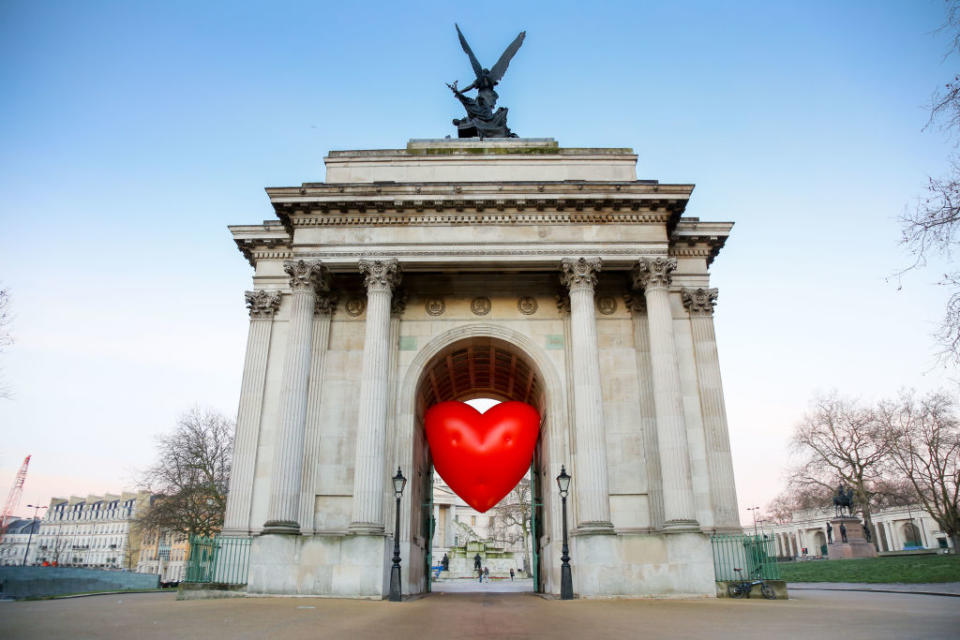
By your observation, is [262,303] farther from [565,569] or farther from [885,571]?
[885,571]

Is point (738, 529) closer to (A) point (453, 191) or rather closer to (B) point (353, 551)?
(B) point (353, 551)

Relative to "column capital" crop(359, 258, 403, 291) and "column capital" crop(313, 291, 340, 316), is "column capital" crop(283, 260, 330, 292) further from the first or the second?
"column capital" crop(359, 258, 403, 291)

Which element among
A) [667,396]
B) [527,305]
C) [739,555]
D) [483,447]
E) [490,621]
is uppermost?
[527,305]

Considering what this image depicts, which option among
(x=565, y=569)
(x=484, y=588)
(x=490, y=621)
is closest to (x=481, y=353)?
(x=565, y=569)

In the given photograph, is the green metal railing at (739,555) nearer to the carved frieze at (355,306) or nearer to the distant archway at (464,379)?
the distant archway at (464,379)

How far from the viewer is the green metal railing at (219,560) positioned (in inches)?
843

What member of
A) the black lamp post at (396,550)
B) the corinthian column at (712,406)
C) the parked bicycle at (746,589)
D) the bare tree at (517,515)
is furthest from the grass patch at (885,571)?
the black lamp post at (396,550)

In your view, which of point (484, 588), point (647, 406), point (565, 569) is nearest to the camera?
point (565, 569)

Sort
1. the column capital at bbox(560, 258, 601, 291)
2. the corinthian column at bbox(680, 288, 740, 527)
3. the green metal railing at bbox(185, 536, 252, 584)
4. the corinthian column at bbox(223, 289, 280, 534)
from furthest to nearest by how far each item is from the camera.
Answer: the column capital at bbox(560, 258, 601, 291) → the corinthian column at bbox(223, 289, 280, 534) → the corinthian column at bbox(680, 288, 740, 527) → the green metal railing at bbox(185, 536, 252, 584)

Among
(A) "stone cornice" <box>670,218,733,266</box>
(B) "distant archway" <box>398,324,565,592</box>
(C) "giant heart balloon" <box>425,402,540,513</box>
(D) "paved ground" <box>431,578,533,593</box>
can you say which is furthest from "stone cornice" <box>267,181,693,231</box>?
(D) "paved ground" <box>431,578,533,593</box>

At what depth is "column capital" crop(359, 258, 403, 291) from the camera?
926 inches

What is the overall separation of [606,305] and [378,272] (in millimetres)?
9278

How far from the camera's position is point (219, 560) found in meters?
21.7

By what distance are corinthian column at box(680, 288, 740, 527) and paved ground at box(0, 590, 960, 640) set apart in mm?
5844
